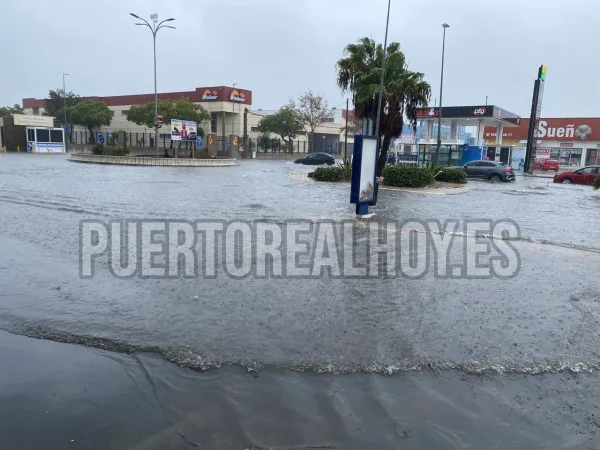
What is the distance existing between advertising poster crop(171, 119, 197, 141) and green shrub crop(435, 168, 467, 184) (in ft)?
74.9

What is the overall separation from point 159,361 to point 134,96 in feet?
236

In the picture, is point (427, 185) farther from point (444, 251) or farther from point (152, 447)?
point (152, 447)

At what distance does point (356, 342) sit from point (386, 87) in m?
20.9

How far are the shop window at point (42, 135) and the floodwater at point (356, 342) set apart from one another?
5396 centimetres

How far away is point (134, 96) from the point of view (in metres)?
69.7

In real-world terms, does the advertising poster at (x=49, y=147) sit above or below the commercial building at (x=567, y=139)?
below

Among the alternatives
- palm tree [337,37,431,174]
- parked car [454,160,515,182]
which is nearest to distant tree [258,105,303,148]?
parked car [454,160,515,182]

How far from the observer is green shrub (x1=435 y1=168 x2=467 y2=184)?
1042 inches

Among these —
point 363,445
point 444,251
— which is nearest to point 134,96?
point 444,251

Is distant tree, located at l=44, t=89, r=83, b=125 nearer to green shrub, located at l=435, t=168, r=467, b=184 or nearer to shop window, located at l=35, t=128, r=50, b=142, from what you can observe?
shop window, located at l=35, t=128, r=50, b=142

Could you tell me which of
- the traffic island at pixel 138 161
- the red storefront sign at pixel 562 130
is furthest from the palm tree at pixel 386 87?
the red storefront sign at pixel 562 130

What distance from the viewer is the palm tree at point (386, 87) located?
2388cm

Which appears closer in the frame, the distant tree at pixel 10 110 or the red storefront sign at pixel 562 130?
the red storefront sign at pixel 562 130

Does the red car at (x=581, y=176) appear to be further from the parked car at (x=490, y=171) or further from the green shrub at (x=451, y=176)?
the green shrub at (x=451, y=176)
